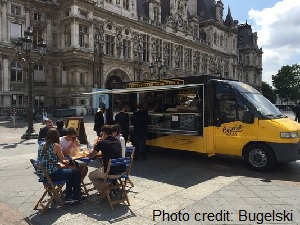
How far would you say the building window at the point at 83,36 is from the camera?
1245 inches

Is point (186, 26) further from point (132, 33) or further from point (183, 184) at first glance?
point (183, 184)

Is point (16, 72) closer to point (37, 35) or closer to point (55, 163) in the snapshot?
point (37, 35)

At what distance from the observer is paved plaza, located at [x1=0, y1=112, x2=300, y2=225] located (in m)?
5.09

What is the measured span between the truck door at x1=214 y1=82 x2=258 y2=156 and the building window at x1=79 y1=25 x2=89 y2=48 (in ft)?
83.9

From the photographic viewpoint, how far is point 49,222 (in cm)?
496

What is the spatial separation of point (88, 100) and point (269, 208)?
28.7m

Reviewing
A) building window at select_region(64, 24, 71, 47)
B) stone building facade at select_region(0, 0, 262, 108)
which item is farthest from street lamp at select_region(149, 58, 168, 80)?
building window at select_region(64, 24, 71, 47)

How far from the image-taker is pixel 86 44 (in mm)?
32000

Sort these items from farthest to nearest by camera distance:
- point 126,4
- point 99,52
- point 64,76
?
point 126,4 < point 99,52 < point 64,76

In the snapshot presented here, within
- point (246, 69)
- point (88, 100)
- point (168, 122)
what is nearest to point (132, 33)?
point (88, 100)

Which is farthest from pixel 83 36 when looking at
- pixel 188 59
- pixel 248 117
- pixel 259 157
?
pixel 259 157

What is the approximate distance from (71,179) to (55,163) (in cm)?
53

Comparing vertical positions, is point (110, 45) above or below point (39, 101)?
above

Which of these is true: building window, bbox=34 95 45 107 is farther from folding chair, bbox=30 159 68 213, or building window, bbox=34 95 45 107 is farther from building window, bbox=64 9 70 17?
folding chair, bbox=30 159 68 213
